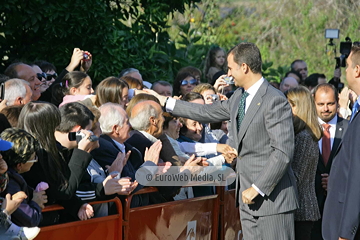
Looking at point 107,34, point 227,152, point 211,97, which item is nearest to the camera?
point 227,152

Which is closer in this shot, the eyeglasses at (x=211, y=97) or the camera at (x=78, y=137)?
the camera at (x=78, y=137)

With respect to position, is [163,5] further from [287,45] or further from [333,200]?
[287,45]

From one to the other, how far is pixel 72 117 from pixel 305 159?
2.16 meters

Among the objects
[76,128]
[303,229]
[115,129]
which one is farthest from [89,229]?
[303,229]

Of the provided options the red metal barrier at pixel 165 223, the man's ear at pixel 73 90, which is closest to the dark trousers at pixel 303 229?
the red metal barrier at pixel 165 223

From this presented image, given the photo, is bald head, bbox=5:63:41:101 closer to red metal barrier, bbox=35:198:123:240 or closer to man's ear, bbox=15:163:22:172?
red metal barrier, bbox=35:198:123:240

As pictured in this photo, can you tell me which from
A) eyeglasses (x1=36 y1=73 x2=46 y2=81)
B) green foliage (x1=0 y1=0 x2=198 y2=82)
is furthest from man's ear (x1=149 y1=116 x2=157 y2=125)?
green foliage (x1=0 y1=0 x2=198 y2=82)

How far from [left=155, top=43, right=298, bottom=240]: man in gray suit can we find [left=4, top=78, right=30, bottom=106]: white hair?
1850 mm

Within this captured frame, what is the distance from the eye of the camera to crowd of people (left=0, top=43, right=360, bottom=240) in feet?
13.1

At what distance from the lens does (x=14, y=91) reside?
18.2 feet

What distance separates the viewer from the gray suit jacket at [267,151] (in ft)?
15.8

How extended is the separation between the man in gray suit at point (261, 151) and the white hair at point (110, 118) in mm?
921

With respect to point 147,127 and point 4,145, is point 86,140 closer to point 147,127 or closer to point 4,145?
point 4,145

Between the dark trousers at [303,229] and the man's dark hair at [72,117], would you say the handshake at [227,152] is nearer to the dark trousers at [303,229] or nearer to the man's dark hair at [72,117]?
the dark trousers at [303,229]
